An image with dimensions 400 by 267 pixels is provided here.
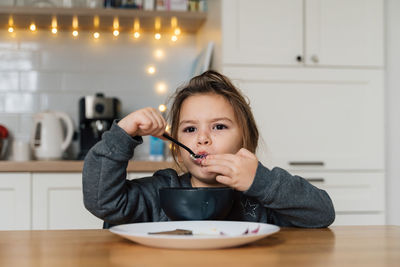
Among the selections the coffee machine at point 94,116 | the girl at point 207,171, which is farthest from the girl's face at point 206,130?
the coffee machine at point 94,116

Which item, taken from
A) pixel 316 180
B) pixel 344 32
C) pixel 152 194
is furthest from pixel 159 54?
pixel 152 194

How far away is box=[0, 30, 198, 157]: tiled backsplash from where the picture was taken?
2803 millimetres

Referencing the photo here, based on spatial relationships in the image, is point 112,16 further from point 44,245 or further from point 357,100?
point 44,245

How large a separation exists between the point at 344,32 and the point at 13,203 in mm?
1713

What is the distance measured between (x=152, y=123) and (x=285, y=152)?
142 cm

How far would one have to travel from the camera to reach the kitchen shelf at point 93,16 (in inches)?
102

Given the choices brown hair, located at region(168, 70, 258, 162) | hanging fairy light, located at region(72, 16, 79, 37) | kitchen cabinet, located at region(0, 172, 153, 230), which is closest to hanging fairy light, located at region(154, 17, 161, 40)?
hanging fairy light, located at region(72, 16, 79, 37)

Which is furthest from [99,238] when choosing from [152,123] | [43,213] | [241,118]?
[43,213]

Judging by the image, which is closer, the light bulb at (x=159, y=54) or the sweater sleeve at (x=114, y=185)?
the sweater sleeve at (x=114, y=185)

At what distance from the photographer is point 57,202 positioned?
2271mm

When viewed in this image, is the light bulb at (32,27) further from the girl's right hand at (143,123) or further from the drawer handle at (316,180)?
the girl's right hand at (143,123)

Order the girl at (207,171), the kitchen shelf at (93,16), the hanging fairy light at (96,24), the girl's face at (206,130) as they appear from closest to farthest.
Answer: the girl at (207,171), the girl's face at (206,130), the kitchen shelf at (93,16), the hanging fairy light at (96,24)

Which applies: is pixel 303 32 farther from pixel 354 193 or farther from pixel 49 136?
pixel 49 136

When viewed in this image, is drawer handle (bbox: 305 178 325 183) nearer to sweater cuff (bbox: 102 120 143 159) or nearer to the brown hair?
the brown hair
